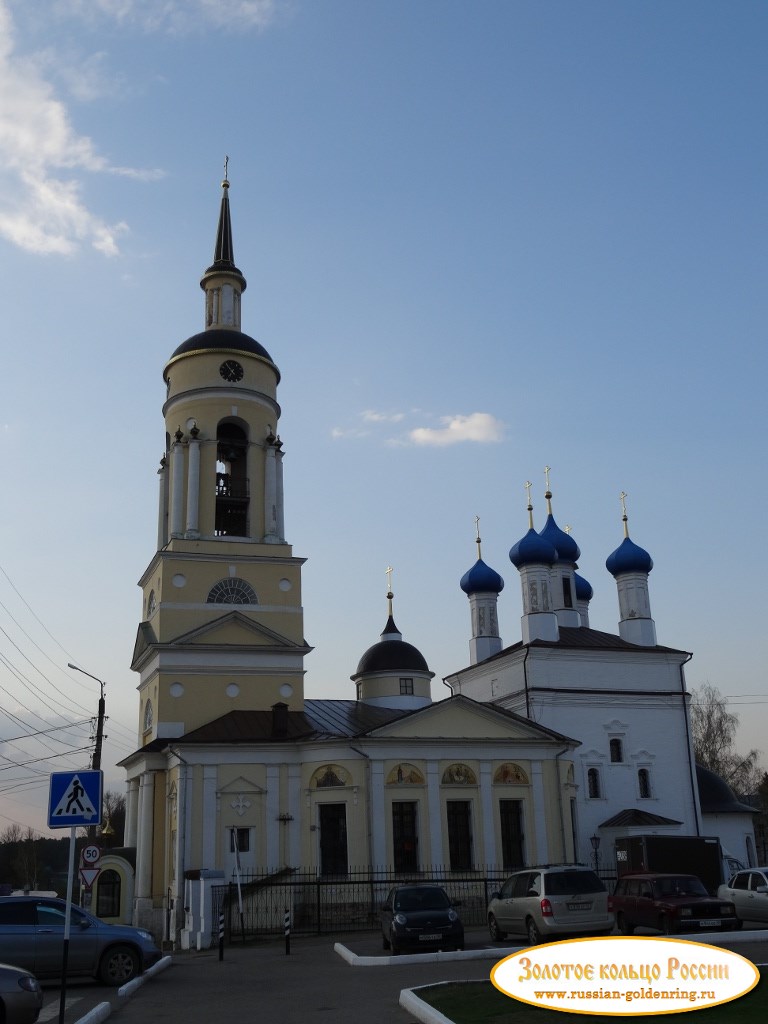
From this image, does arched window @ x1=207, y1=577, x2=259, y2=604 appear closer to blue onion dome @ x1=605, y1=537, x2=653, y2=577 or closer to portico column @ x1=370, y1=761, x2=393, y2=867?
portico column @ x1=370, y1=761, x2=393, y2=867

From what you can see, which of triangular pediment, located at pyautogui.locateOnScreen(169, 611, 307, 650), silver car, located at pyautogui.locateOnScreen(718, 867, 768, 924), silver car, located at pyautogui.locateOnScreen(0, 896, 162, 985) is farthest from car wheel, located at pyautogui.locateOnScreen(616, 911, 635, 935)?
triangular pediment, located at pyautogui.locateOnScreen(169, 611, 307, 650)

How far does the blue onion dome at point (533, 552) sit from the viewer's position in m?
36.6

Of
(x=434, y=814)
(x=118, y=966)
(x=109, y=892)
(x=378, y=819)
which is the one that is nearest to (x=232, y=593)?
(x=378, y=819)

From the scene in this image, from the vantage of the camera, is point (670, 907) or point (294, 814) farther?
point (294, 814)

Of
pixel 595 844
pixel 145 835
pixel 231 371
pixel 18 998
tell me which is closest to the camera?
pixel 18 998

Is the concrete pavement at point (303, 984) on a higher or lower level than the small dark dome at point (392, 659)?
lower

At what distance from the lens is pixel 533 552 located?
36.7m

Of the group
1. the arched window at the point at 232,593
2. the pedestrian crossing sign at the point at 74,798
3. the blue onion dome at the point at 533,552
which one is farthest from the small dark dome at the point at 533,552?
the pedestrian crossing sign at the point at 74,798

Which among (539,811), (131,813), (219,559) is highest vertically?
(219,559)

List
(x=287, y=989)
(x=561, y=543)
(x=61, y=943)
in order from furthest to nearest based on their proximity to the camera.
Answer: (x=561, y=543), (x=61, y=943), (x=287, y=989)

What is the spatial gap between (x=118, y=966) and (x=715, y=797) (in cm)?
2709

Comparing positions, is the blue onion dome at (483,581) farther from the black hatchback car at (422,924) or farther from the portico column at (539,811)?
the black hatchback car at (422,924)

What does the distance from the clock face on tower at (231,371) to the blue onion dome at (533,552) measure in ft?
38.8

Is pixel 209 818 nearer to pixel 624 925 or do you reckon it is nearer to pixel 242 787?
pixel 242 787
